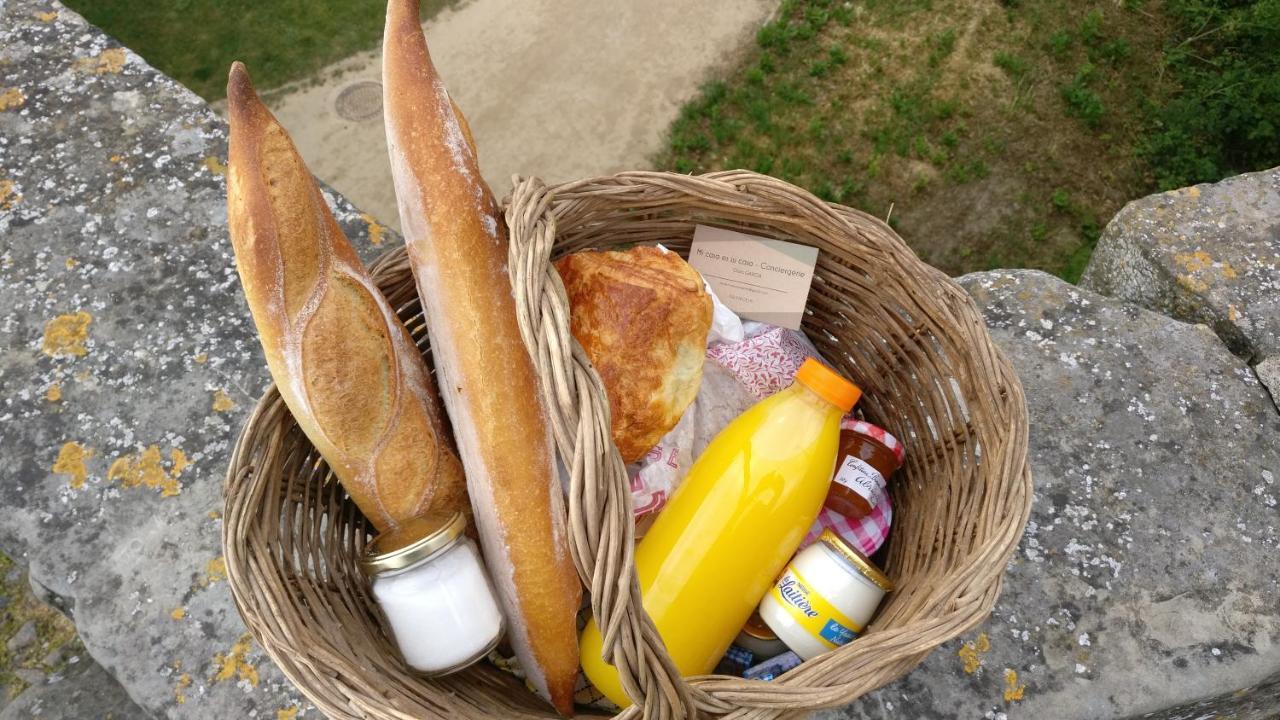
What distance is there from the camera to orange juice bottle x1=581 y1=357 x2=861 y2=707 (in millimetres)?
1062

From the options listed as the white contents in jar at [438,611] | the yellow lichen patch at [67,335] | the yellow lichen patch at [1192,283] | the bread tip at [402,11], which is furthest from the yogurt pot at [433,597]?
the yellow lichen patch at [1192,283]

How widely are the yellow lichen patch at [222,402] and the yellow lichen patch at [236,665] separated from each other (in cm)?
40

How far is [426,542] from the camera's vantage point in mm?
969

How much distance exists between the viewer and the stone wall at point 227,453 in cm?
120

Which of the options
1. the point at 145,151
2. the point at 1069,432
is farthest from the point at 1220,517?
the point at 145,151

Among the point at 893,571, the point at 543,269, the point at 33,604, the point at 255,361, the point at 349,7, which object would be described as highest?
the point at 543,269

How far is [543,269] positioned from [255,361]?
2.65 feet

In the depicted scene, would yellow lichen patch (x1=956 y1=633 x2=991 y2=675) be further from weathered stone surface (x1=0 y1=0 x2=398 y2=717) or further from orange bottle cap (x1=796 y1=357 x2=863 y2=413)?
weathered stone surface (x1=0 y1=0 x2=398 y2=717)

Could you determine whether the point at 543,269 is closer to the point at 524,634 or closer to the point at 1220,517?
the point at 524,634

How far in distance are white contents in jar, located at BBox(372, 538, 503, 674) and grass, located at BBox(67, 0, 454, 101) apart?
101 inches

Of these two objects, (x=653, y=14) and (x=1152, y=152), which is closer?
(x=1152, y=152)

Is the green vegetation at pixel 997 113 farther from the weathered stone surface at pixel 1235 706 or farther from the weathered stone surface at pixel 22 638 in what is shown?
the weathered stone surface at pixel 22 638

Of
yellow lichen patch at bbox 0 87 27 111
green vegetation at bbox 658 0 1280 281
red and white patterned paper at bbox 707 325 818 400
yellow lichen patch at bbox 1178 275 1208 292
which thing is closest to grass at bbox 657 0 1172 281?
green vegetation at bbox 658 0 1280 281

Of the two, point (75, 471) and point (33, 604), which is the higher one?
point (75, 471)
